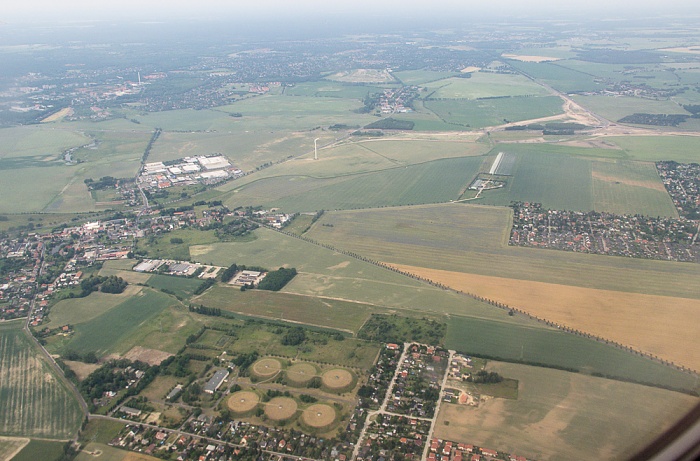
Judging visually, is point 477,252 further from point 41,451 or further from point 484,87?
point 484,87

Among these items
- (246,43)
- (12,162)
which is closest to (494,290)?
(12,162)

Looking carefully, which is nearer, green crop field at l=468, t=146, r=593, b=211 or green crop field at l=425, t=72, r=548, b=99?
green crop field at l=468, t=146, r=593, b=211

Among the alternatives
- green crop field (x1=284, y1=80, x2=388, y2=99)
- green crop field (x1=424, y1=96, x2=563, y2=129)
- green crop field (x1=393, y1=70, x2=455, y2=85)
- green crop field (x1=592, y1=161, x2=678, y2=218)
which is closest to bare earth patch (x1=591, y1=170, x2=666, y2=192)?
green crop field (x1=592, y1=161, x2=678, y2=218)

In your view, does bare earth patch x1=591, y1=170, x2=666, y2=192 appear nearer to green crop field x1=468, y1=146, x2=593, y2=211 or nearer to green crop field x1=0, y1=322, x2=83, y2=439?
green crop field x1=468, y1=146, x2=593, y2=211

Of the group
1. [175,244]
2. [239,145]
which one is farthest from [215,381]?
[239,145]

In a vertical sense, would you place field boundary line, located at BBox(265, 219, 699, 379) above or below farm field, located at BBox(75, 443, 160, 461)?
above

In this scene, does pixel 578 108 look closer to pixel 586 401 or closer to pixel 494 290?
pixel 494 290
